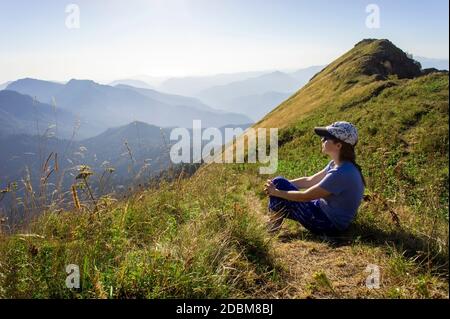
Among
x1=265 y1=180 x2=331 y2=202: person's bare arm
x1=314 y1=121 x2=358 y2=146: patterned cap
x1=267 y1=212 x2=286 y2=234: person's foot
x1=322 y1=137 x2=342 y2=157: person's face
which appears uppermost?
x1=314 y1=121 x2=358 y2=146: patterned cap

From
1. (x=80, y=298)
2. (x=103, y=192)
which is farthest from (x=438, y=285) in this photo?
(x=103, y=192)

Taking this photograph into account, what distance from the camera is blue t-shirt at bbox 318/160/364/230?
517cm

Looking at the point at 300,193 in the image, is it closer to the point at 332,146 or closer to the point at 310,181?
the point at 332,146

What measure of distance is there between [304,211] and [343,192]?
0.74 meters

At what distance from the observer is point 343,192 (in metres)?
5.27

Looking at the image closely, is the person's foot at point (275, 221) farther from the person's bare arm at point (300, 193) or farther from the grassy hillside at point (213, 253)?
the person's bare arm at point (300, 193)

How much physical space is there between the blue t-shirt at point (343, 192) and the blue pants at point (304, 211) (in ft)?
→ 0.46

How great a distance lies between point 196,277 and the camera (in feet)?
11.7

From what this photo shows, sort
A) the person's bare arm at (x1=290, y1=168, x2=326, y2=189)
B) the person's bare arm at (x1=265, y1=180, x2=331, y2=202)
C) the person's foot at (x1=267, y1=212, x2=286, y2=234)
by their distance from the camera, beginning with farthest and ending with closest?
1. the person's bare arm at (x1=290, y1=168, x2=326, y2=189)
2. the person's foot at (x1=267, y1=212, x2=286, y2=234)
3. the person's bare arm at (x1=265, y1=180, x2=331, y2=202)

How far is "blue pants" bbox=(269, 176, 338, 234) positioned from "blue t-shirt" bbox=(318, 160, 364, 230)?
0.46 ft

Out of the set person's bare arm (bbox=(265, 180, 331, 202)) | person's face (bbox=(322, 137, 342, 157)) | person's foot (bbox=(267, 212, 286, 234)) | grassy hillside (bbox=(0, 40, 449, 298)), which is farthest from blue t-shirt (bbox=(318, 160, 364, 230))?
person's foot (bbox=(267, 212, 286, 234))

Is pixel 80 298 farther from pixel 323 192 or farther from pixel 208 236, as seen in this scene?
pixel 323 192

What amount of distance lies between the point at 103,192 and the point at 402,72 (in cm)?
4335

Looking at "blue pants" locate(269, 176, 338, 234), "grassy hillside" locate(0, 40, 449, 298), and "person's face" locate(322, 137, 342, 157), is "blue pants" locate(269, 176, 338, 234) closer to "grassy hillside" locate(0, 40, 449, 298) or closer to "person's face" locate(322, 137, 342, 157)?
"grassy hillside" locate(0, 40, 449, 298)
